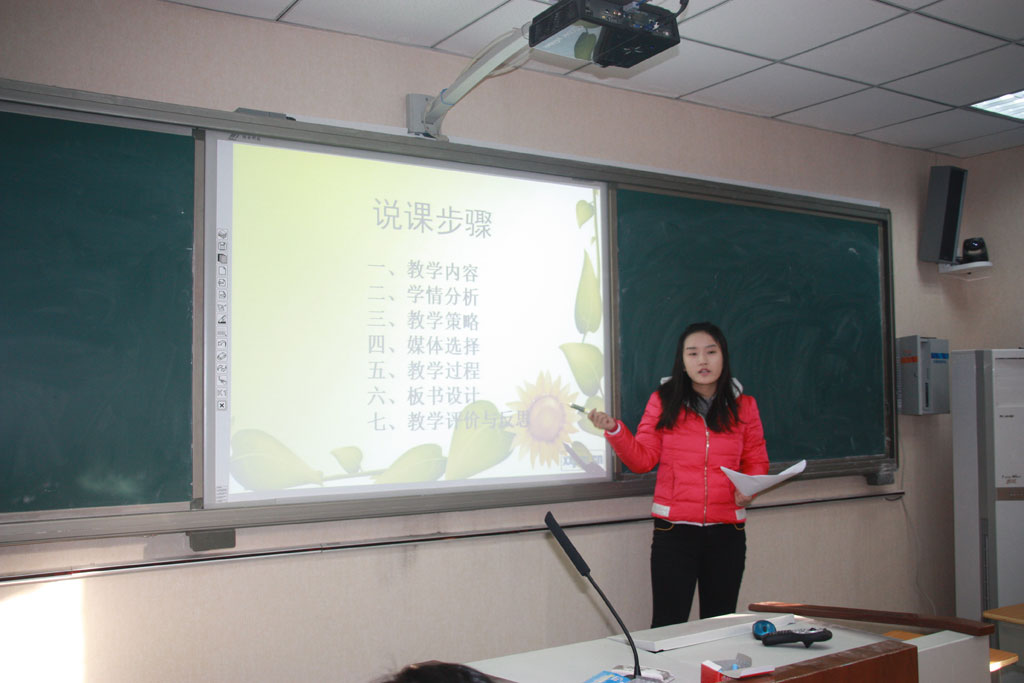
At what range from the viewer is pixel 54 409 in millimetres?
2377

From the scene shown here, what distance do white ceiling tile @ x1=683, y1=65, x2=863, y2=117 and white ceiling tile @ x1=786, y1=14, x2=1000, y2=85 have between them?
0.31 feet

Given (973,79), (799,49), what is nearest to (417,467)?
(799,49)

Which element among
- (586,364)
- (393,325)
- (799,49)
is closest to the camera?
(393,325)

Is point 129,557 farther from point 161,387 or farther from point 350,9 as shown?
point 350,9

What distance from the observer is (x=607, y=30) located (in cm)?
206

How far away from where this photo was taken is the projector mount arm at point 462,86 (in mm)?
2518

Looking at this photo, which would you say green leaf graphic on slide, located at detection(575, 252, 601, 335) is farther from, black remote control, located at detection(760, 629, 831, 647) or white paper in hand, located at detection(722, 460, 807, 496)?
black remote control, located at detection(760, 629, 831, 647)

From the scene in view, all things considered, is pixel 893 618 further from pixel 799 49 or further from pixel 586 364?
pixel 799 49

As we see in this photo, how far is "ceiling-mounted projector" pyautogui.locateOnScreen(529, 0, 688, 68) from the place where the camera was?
2002 millimetres

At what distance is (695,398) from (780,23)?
1491 mm

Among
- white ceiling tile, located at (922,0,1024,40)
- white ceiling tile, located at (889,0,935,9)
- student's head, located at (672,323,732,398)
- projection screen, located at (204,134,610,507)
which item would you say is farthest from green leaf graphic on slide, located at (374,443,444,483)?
white ceiling tile, located at (922,0,1024,40)

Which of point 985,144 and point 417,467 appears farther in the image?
point 985,144

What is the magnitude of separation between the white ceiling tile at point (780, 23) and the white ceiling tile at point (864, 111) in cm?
78

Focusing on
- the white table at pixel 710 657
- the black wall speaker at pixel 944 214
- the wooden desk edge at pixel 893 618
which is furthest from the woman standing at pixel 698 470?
the black wall speaker at pixel 944 214
